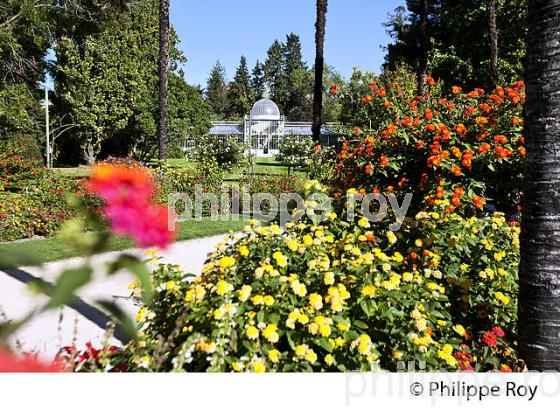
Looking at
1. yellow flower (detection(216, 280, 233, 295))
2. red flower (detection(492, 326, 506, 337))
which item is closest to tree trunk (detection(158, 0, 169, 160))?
yellow flower (detection(216, 280, 233, 295))

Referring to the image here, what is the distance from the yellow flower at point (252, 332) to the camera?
1.89 metres

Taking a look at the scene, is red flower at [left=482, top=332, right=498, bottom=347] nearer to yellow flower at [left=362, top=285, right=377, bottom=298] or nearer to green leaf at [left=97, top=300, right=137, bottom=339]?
yellow flower at [left=362, top=285, right=377, bottom=298]

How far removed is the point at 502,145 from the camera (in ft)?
15.0

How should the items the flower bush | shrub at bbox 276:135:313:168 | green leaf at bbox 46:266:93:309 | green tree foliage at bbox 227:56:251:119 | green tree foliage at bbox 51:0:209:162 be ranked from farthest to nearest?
green tree foliage at bbox 227:56:251:119 → green tree foliage at bbox 51:0:209:162 → shrub at bbox 276:135:313:168 → the flower bush → green leaf at bbox 46:266:93:309

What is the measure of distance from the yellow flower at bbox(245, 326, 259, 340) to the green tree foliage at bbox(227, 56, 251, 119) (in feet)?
174

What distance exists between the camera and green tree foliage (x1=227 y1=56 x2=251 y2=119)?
57544 millimetres

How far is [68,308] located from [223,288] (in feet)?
8.25

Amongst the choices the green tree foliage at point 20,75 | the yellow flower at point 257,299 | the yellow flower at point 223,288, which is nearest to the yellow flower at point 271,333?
the yellow flower at point 257,299

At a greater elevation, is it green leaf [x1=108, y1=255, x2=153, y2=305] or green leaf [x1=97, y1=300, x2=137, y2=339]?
green leaf [x1=108, y1=255, x2=153, y2=305]

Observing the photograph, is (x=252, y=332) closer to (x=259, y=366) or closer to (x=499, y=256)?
(x=259, y=366)

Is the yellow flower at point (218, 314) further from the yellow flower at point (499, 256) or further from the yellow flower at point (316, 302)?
the yellow flower at point (499, 256)

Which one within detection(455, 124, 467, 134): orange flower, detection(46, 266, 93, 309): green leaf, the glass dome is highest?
the glass dome

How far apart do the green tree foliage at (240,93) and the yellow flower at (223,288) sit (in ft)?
173
